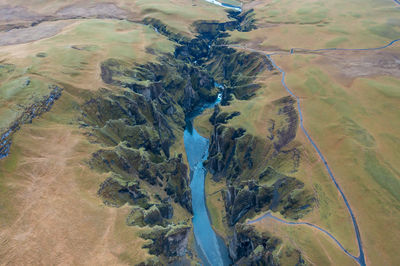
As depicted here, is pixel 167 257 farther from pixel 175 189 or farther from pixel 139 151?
pixel 139 151

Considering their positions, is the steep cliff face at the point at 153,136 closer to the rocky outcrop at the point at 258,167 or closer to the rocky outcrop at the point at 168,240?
the rocky outcrop at the point at 168,240

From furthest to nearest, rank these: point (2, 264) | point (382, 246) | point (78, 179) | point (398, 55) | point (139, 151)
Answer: point (398, 55) → point (139, 151) → point (78, 179) → point (382, 246) → point (2, 264)

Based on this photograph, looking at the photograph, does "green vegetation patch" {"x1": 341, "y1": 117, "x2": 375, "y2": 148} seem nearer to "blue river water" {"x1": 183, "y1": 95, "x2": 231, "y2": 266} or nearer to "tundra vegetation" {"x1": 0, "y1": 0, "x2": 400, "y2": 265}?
"tundra vegetation" {"x1": 0, "y1": 0, "x2": 400, "y2": 265}

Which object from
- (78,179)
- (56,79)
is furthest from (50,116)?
(78,179)

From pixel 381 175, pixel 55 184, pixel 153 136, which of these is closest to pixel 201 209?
pixel 153 136

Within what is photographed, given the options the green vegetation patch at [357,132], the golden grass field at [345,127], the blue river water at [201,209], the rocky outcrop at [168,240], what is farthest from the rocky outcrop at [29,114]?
the green vegetation patch at [357,132]

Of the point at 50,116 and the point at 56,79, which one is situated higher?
the point at 56,79
